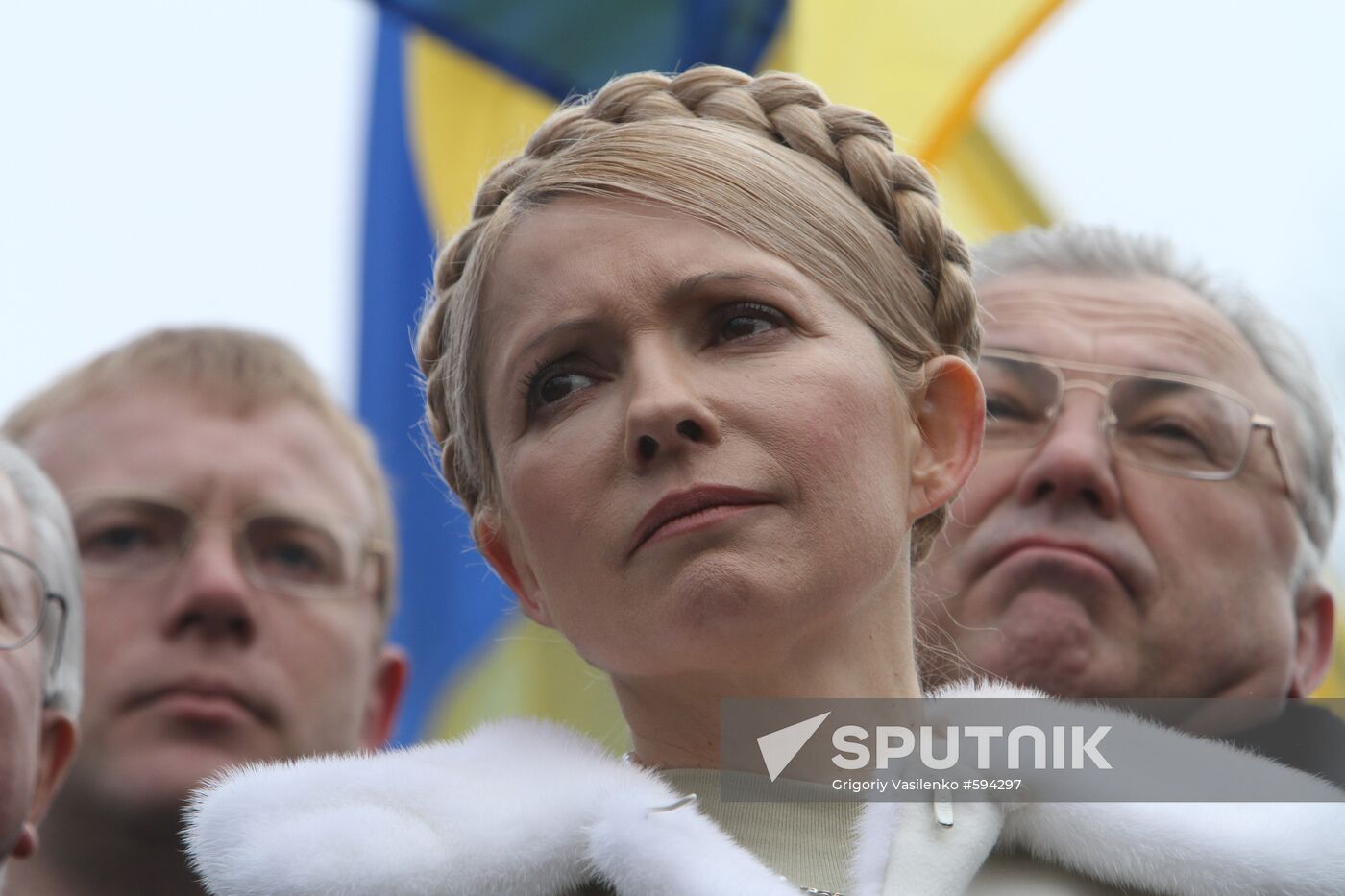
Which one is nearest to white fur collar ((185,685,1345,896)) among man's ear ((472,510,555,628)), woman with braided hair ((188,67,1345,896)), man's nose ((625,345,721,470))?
woman with braided hair ((188,67,1345,896))

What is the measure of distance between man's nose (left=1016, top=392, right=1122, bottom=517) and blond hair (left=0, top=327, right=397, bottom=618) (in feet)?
6.06

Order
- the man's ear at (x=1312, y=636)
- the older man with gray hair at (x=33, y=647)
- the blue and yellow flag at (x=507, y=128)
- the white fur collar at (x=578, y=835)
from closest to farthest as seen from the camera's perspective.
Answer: the white fur collar at (x=578, y=835)
the older man with gray hair at (x=33, y=647)
the man's ear at (x=1312, y=636)
the blue and yellow flag at (x=507, y=128)

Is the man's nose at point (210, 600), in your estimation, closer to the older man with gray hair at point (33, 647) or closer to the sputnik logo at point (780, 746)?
the older man with gray hair at point (33, 647)

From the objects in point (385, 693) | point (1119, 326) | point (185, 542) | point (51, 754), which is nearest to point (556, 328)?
point (51, 754)

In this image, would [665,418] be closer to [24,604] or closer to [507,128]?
[24,604]

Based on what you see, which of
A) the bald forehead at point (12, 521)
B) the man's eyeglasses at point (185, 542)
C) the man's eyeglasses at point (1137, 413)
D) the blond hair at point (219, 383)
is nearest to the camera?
the bald forehead at point (12, 521)

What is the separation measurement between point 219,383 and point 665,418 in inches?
101

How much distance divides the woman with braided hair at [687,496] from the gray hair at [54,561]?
106 centimetres

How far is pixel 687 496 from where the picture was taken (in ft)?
7.87

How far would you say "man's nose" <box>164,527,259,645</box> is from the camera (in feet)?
13.4

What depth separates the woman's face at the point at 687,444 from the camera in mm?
2398

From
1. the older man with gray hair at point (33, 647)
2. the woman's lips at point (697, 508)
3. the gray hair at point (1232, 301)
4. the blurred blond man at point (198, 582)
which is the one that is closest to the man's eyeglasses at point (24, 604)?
the older man with gray hair at point (33, 647)

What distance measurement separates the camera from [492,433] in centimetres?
275

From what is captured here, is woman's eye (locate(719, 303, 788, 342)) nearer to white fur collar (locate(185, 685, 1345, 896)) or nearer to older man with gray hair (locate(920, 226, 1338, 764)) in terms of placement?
white fur collar (locate(185, 685, 1345, 896))
